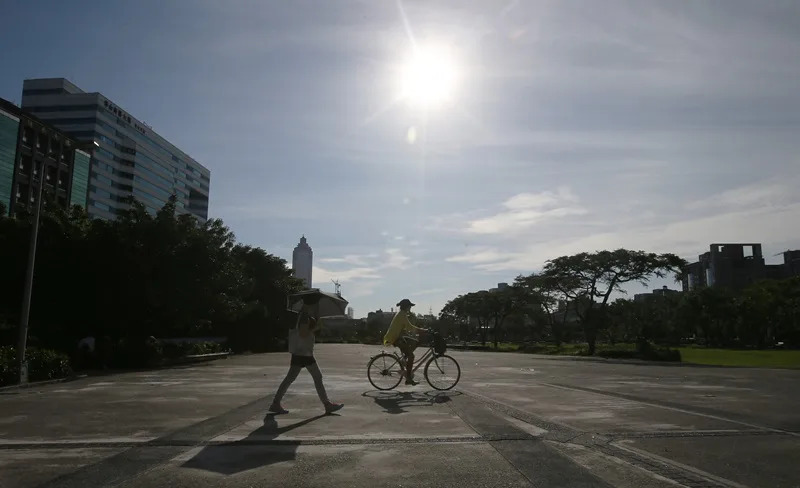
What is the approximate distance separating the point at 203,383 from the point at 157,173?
122 m

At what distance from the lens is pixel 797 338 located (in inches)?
3255

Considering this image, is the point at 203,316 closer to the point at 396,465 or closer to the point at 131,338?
the point at 131,338

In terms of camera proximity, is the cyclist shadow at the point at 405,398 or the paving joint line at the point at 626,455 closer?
the paving joint line at the point at 626,455

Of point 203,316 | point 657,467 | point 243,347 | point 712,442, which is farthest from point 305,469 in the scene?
point 243,347

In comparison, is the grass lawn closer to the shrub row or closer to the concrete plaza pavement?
the concrete plaza pavement

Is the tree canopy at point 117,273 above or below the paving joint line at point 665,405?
above

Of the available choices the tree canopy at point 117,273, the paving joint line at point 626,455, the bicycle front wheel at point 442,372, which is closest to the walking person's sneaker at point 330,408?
the paving joint line at point 626,455

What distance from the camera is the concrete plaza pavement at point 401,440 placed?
5.58 m

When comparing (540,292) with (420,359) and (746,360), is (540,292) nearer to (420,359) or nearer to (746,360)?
(746,360)

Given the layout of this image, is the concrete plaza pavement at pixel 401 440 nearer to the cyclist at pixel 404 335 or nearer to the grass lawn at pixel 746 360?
the cyclist at pixel 404 335

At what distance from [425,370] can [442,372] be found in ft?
1.64

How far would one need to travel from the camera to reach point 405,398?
467 inches

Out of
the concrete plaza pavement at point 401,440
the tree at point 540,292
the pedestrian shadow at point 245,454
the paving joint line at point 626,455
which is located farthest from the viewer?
the tree at point 540,292

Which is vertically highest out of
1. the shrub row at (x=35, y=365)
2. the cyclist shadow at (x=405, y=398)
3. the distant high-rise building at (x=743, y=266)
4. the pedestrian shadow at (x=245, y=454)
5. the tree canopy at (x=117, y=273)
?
the distant high-rise building at (x=743, y=266)
